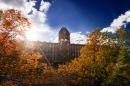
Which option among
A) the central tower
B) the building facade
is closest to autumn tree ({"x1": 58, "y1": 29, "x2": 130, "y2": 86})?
the building facade

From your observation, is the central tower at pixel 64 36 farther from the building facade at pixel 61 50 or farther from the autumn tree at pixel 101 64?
the autumn tree at pixel 101 64

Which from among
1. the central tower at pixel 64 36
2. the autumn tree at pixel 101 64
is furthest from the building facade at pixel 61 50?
the autumn tree at pixel 101 64

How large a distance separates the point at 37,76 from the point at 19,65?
17.8 ft

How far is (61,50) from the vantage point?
254ft

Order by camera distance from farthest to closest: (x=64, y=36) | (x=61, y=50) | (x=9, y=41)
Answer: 1. (x=64, y=36)
2. (x=61, y=50)
3. (x=9, y=41)

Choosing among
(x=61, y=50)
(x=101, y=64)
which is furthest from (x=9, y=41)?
(x=61, y=50)

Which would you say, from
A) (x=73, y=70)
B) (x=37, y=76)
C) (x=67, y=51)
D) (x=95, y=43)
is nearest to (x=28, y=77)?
(x=37, y=76)

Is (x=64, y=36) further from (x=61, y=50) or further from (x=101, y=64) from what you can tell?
(x=101, y=64)

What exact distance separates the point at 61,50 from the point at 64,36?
10.1 feet

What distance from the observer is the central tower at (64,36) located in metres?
76.3

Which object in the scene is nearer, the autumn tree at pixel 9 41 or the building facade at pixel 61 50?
the autumn tree at pixel 9 41

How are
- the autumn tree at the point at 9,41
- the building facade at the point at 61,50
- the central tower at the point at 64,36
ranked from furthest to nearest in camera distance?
the central tower at the point at 64,36 < the building facade at the point at 61,50 < the autumn tree at the point at 9,41

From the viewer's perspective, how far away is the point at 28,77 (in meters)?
47.5

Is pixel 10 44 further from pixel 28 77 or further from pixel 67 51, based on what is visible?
pixel 67 51
